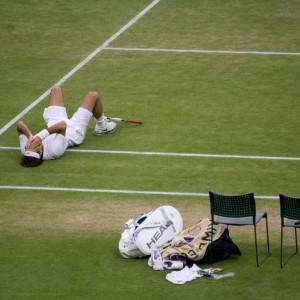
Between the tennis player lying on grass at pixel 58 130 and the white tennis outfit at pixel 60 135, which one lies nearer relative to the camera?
the tennis player lying on grass at pixel 58 130

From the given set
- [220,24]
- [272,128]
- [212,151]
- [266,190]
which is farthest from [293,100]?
[220,24]

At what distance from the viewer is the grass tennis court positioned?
9.24 meters

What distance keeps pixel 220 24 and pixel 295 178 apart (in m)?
9.67

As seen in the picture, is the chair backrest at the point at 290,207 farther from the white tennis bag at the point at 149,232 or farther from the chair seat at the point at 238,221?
the white tennis bag at the point at 149,232

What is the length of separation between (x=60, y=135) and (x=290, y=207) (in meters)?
5.29

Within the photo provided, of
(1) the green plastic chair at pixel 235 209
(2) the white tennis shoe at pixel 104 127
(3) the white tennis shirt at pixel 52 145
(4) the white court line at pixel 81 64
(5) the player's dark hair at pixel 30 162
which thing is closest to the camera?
(1) the green plastic chair at pixel 235 209

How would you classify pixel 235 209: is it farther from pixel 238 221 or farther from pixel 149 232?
pixel 149 232

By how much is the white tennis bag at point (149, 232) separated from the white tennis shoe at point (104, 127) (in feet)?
14.3


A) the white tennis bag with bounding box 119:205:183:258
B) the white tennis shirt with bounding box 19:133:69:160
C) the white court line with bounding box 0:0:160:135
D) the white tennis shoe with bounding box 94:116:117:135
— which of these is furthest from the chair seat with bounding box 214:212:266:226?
the white court line with bounding box 0:0:160:135

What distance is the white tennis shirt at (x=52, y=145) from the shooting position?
1295cm

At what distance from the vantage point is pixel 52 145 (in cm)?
1297

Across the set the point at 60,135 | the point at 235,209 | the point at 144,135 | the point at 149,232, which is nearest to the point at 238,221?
the point at 235,209

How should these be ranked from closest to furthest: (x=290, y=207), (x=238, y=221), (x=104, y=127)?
(x=290, y=207) → (x=238, y=221) → (x=104, y=127)

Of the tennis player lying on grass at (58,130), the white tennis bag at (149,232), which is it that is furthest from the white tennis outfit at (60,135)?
the white tennis bag at (149,232)
